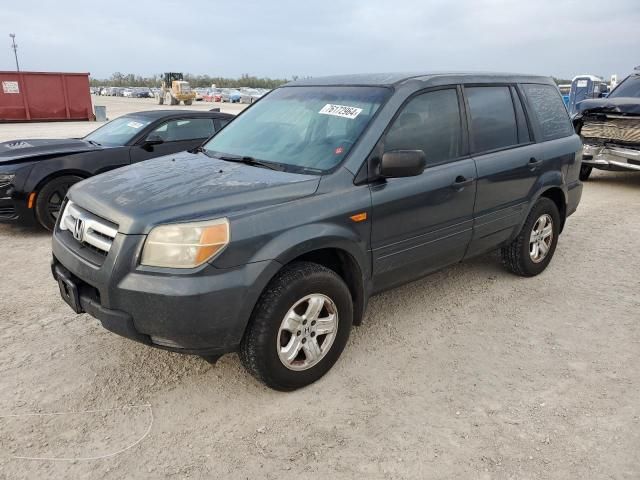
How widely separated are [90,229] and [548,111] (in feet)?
13.3

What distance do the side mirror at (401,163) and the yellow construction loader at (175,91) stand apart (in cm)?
3923

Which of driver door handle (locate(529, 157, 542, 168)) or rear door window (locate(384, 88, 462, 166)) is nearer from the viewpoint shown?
rear door window (locate(384, 88, 462, 166))

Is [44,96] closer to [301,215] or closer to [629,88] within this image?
[629,88]

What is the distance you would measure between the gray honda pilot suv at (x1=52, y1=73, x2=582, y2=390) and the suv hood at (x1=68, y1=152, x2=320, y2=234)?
0.01 meters

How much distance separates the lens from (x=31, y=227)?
6.03 m

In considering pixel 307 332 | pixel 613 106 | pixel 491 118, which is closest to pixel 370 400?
pixel 307 332

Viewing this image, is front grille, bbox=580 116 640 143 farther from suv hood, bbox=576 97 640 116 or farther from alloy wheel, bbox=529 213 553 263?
alloy wheel, bbox=529 213 553 263

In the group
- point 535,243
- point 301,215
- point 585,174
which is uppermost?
point 301,215

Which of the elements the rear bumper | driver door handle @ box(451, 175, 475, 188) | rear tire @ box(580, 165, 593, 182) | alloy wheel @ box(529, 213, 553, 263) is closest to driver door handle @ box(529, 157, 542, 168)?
alloy wheel @ box(529, 213, 553, 263)

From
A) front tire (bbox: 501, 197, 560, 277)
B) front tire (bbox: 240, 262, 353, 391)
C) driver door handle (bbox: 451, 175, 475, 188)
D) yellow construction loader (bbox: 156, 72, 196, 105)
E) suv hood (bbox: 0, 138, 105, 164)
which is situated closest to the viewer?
front tire (bbox: 240, 262, 353, 391)

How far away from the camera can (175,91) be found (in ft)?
130

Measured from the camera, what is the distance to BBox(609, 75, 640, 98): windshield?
30.6ft

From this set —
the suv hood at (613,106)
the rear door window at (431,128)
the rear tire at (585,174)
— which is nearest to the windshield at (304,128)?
the rear door window at (431,128)

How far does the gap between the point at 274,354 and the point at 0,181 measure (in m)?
4.37
